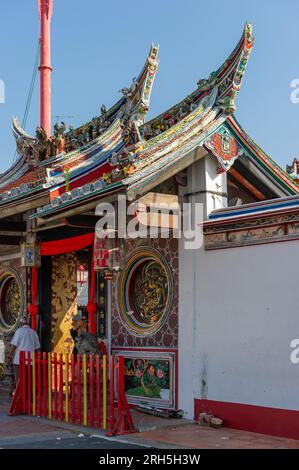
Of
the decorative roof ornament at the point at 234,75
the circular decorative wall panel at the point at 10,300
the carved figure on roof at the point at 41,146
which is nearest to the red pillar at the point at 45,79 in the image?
the carved figure on roof at the point at 41,146

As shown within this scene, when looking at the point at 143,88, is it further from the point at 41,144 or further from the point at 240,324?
the point at 240,324

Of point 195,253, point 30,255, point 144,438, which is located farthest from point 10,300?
point 144,438

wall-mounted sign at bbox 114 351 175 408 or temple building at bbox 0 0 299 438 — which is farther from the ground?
temple building at bbox 0 0 299 438

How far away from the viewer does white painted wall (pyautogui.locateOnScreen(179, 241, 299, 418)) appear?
308 inches

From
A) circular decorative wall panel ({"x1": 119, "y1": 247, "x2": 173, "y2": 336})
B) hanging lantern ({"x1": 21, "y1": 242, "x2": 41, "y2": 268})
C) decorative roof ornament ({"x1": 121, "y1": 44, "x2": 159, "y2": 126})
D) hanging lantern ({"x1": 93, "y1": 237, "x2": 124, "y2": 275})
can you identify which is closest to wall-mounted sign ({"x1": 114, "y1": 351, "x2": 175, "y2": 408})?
circular decorative wall panel ({"x1": 119, "y1": 247, "x2": 173, "y2": 336})

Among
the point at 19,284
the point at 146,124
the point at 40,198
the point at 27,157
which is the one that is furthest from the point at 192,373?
the point at 27,157

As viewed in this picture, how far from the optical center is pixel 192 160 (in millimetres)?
8992

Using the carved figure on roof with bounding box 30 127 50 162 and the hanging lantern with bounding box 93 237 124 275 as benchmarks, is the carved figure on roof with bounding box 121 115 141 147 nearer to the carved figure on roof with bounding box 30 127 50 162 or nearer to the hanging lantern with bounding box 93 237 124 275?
the hanging lantern with bounding box 93 237 124 275

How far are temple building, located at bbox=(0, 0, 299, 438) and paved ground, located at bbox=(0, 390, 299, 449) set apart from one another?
36cm

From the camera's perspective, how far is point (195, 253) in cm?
912

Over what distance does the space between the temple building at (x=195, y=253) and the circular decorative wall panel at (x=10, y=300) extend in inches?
75.2

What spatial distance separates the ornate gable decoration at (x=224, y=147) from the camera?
9145 mm

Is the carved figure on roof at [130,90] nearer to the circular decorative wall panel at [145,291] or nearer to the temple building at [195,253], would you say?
the temple building at [195,253]
